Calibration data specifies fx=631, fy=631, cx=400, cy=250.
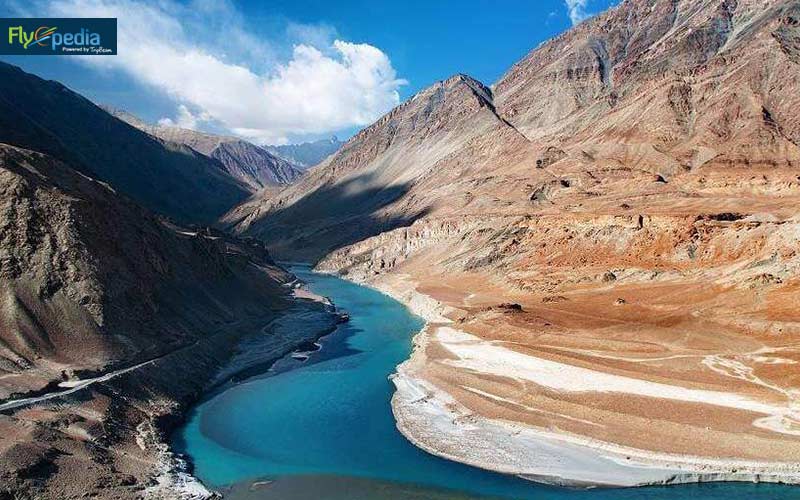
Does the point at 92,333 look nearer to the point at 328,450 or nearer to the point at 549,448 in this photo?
the point at 328,450

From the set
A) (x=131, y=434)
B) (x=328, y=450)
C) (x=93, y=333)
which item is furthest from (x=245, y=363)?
(x=328, y=450)

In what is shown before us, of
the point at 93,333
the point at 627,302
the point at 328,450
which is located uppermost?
the point at 627,302

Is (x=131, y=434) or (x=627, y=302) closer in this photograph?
(x=131, y=434)

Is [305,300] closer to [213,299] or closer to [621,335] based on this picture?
[213,299]

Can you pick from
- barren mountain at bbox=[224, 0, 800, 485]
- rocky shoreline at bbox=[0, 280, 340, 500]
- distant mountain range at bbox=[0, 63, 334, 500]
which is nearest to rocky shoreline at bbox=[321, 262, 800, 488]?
barren mountain at bbox=[224, 0, 800, 485]

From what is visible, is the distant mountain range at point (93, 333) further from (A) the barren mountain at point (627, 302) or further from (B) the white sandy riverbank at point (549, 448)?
(A) the barren mountain at point (627, 302)

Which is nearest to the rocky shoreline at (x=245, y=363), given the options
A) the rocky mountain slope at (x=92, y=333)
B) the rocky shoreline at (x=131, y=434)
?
the rocky shoreline at (x=131, y=434)
